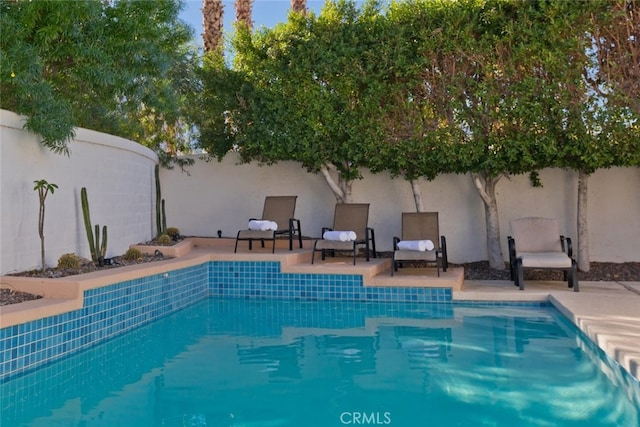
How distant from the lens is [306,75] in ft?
28.6

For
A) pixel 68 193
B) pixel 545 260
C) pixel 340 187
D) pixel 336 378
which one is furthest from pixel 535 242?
pixel 68 193

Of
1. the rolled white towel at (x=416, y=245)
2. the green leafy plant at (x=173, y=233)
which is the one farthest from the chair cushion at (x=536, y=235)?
the green leafy plant at (x=173, y=233)

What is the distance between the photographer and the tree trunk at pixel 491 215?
28.9 ft

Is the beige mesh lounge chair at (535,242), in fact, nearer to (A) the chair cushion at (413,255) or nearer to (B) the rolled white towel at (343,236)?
(A) the chair cushion at (413,255)

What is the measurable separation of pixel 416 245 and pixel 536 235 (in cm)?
207

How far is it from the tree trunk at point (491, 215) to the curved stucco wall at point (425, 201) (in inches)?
20.5

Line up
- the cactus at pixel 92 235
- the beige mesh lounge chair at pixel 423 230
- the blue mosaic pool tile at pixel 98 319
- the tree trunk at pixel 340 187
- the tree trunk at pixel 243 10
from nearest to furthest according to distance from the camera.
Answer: the blue mosaic pool tile at pixel 98 319 → the cactus at pixel 92 235 → the beige mesh lounge chair at pixel 423 230 → the tree trunk at pixel 340 187 → the tree trunk at pixel 243 10

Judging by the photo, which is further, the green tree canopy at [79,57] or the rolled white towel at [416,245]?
the rolled white towel at [416,245]

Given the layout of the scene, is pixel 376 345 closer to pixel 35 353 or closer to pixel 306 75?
pixel 35 353

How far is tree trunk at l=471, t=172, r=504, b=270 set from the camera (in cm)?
881

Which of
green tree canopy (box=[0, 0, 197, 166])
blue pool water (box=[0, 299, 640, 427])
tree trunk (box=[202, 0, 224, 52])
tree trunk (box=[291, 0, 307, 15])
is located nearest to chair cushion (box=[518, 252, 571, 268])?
blue pool water (box=[0, 299, 640, 427])

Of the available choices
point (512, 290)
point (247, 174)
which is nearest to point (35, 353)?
point (512, 290)

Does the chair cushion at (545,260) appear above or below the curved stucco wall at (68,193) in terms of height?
below

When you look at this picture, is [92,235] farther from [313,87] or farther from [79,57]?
[313,87]
